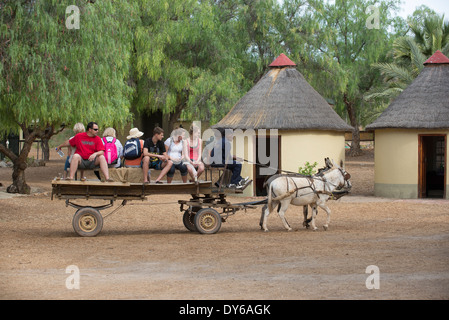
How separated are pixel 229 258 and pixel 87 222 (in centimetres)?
369

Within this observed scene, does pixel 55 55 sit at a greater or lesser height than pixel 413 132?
greater

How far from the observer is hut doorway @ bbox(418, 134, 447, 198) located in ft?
74.0

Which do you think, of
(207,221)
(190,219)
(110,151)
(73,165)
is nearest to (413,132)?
(190,219)

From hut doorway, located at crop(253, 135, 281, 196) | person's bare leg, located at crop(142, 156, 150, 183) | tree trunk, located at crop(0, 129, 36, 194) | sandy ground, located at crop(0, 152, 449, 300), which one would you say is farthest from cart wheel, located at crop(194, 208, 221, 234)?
tree trunk, located at crop(0, 129, 36, 194)

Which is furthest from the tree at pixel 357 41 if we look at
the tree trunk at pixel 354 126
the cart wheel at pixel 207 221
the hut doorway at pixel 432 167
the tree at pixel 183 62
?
the cart wheel at pixel 207 221

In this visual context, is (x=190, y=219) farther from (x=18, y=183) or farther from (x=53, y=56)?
(x=18, y=183)

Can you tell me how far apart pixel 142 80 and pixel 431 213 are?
1549cm

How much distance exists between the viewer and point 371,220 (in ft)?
54.5

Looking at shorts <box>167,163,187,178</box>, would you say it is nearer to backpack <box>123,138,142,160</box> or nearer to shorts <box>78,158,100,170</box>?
backpack <box>123,138,142,160</box>

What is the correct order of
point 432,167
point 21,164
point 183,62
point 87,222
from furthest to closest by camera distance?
1. point 183,62
2. point 432,167
3. point 21,164
4. point 87,222

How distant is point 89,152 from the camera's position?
12922mm

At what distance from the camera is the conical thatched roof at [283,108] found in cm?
2291

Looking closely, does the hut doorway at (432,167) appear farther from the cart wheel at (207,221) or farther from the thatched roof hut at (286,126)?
the cart wheel at (207,221)

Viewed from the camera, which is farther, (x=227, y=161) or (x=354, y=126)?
(x=354, y=126)
